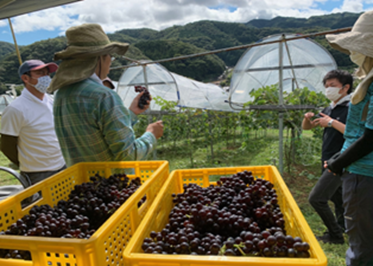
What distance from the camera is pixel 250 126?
6629 mm

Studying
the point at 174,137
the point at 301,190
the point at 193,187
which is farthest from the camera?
the point at 174,137

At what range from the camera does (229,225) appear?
105 centimetres

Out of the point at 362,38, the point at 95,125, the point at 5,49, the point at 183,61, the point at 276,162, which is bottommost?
the point at 276,162

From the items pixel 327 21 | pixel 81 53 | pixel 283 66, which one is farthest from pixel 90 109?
pixel 327 21

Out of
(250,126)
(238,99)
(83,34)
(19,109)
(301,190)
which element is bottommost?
(301,190)

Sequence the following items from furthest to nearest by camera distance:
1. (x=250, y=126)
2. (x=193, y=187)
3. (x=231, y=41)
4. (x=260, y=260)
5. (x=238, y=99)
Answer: (x=231, y=41) < (x=250, y=126) < (x=238, y=99) < (x=193, y=187) < (x=260, y=260)

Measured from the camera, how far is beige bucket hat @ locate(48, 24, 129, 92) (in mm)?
Answer: 1705

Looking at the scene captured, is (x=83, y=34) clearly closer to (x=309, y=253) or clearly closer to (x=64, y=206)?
(x=64, y=206)

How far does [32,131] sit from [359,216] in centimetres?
324

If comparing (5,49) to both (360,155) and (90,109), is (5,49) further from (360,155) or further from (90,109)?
(360,155)

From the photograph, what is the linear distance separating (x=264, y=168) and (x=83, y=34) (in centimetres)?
146

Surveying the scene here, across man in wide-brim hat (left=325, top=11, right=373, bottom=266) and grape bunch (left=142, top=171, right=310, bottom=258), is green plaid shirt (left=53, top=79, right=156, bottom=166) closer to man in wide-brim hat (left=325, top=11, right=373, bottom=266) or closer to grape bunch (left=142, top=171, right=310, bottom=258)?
grape bunch (left=142, top=171, right=310, bottom=258)

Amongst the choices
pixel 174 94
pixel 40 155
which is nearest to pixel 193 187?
pixel 40 155

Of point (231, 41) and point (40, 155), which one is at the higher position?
point (231, 41)
